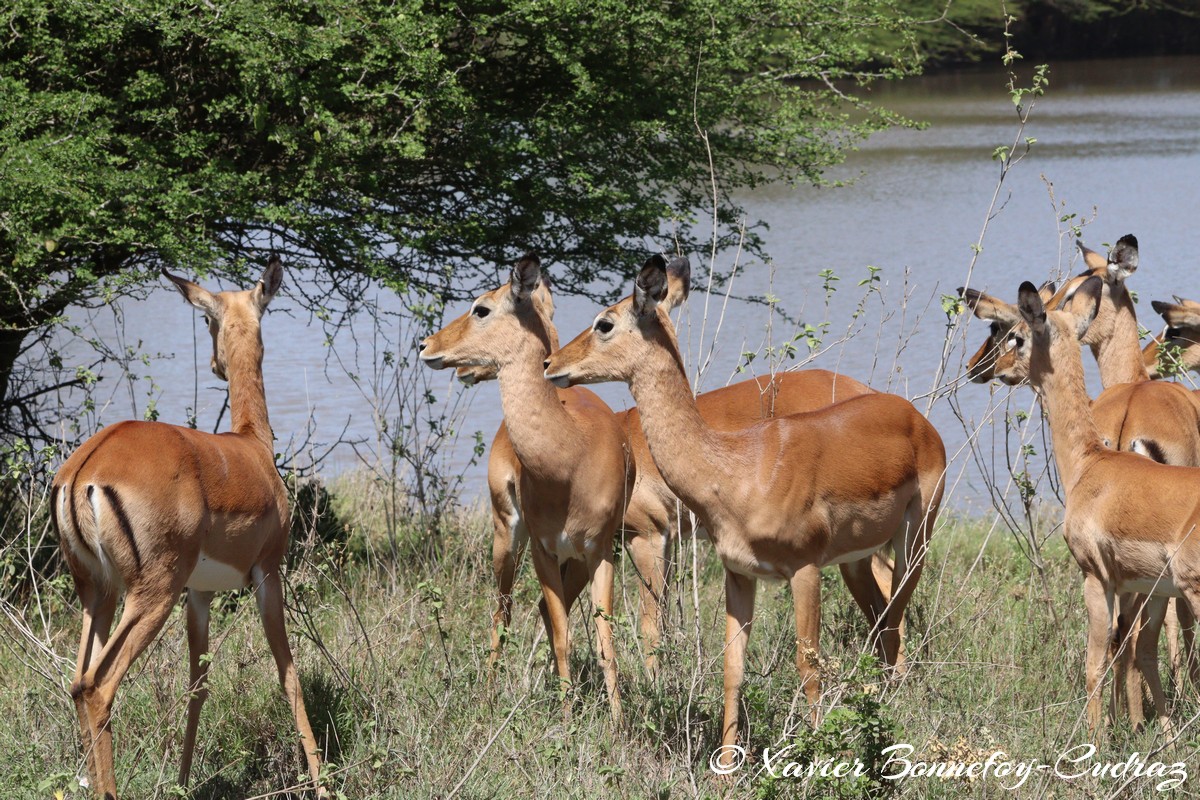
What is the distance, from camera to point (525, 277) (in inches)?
212

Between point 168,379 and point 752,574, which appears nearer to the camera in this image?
point 752,574

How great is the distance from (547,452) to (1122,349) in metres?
2.84

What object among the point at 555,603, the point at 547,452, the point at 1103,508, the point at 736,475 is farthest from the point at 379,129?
the point at 1103,508

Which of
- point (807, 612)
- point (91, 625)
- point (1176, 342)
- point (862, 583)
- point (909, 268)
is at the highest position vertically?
point (909, 268)

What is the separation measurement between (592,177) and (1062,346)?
3.09m

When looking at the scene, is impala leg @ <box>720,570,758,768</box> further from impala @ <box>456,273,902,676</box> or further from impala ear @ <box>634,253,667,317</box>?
impala @ <box>456,273,902,676</box>

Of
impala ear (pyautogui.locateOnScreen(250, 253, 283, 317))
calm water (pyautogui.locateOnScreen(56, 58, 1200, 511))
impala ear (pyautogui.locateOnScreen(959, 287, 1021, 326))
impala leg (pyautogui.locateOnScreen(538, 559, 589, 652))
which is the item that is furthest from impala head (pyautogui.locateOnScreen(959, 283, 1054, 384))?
impala ear (pyautogui.locateOnScreen(250, 253, 283, 317))

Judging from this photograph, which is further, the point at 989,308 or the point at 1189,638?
the point at 1189,638

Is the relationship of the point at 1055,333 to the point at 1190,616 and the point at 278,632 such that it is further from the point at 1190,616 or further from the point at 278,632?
the point at 278,632

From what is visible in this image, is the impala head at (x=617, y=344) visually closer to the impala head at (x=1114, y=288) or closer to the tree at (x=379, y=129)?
the tree at (x=379, y=129)

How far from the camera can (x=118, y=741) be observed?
509 centimetres

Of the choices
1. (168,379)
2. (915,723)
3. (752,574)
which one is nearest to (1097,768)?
(915,723)

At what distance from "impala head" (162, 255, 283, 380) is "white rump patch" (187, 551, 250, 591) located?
0.88m

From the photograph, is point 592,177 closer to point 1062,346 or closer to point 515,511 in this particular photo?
point 515,511
